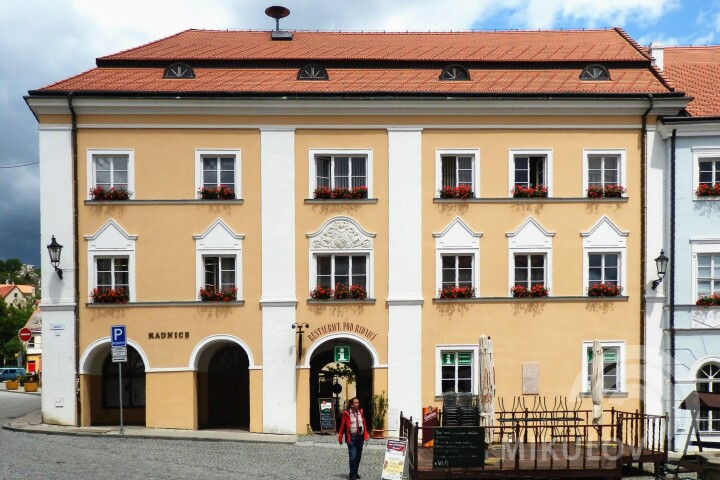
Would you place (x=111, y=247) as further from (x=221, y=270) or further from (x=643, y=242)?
(x=643, y=242)

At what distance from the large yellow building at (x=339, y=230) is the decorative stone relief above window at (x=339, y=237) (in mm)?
60

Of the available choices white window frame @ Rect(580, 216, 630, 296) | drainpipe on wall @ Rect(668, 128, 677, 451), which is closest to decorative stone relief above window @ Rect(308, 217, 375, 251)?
white window frame @ Rect(580, 216, 630, 296)

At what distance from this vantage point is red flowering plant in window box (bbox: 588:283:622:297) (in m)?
23.9

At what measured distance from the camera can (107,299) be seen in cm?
2323

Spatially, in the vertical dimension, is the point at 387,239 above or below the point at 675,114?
below

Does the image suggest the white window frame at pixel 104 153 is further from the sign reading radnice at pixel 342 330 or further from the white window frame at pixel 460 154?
the white window frame at pixel 460 154

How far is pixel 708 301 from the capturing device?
2375cm

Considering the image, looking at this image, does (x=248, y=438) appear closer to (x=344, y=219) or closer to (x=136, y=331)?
(x=136, y=331)

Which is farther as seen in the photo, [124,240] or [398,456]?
[124,240]

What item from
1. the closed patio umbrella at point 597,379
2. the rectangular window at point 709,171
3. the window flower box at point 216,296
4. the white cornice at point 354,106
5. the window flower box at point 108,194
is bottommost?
the closed patio umbrella at point 597,379

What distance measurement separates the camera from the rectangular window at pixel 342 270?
2381 centimetres

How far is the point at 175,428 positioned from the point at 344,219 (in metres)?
7.71

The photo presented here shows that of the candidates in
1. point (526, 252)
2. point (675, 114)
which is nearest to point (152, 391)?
point (526, 252)

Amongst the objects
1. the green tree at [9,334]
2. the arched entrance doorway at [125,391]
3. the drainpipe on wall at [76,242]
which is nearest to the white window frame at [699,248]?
the arched entrance doorway at [125,391]
